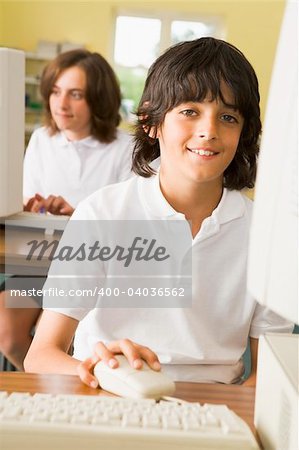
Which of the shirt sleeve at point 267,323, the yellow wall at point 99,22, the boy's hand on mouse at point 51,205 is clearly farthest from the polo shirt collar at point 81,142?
the yellow wall at point 99,22

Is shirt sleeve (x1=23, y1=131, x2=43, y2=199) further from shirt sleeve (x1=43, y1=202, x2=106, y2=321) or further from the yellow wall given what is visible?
the yellow wall

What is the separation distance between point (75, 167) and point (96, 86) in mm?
388

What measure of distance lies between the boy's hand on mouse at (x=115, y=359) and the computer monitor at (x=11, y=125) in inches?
43.0

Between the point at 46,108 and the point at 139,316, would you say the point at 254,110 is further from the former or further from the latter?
the point at 46,108

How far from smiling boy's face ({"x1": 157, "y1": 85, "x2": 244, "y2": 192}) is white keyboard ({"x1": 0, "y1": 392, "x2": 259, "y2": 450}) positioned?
0.68 meters

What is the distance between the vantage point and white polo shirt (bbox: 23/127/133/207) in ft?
11.4

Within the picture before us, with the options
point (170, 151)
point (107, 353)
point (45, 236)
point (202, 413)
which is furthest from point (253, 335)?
point (45, 236)

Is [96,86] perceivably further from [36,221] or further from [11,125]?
[11,125]

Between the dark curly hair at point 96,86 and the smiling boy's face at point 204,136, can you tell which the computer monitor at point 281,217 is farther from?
the dark curly hair at point 96,86

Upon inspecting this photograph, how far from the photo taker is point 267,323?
1435 mm

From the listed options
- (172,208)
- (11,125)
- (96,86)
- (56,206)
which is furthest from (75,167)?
(172,208)

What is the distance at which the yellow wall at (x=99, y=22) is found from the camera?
8344mm

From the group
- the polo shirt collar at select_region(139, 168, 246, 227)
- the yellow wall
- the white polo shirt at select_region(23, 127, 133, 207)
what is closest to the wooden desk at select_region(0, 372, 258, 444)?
the polo shirt collar at select_region(139, 168, 246, 227)

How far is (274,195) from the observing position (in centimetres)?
72
